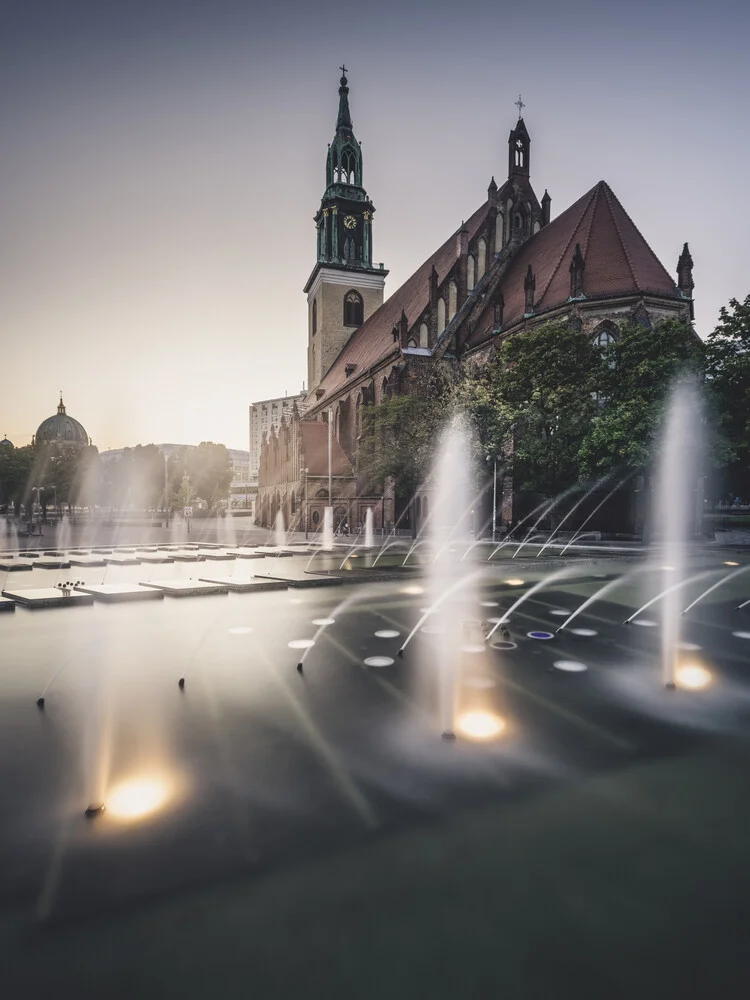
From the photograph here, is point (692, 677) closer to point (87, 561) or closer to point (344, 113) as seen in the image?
point (87, 561)

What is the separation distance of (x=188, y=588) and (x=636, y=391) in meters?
21.1

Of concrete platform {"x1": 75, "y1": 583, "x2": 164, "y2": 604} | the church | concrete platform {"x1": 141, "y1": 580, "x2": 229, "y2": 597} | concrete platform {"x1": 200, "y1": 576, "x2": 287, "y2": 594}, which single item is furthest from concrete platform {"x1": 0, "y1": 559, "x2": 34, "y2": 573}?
the church

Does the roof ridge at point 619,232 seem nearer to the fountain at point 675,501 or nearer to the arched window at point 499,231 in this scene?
the arched window at point 499,231

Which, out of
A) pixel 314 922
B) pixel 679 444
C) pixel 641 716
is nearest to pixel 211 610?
pixel 641 716

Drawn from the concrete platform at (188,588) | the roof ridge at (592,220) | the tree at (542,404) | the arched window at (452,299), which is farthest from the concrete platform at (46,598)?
the arched window at (452,299)

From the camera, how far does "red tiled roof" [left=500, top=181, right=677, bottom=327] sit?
32.6 metres

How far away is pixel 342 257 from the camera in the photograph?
5784cm

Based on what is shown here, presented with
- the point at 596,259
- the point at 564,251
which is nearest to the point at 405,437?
the point at 564,251

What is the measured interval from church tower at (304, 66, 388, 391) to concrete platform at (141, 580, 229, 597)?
161 feet

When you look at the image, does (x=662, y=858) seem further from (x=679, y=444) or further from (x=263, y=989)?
(x=679, y=444)

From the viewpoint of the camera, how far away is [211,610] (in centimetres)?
1068

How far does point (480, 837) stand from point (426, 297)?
43.9 metres

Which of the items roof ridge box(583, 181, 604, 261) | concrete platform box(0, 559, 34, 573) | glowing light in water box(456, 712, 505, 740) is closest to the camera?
glowing light in water box(456, 712, 505, 740)

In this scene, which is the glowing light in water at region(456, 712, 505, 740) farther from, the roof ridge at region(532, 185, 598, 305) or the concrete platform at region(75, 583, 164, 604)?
the roof ridge at region(532, 185, 598, 305)
